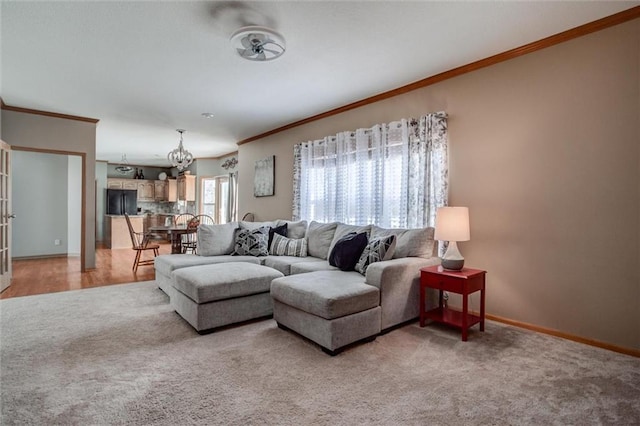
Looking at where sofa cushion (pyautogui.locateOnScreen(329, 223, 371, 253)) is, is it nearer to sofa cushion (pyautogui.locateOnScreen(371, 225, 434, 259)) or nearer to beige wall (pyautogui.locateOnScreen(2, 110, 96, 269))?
sofa cushion (pyautogui.locateOnScreen(371, 225, 434, 259))

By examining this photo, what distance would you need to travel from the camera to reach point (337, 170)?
4805 millimetres

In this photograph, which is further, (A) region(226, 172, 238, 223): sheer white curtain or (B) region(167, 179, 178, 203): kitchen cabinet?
(B) region(167, 179, 178, 203): kitchen cabinet

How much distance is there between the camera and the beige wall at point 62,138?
502 cm

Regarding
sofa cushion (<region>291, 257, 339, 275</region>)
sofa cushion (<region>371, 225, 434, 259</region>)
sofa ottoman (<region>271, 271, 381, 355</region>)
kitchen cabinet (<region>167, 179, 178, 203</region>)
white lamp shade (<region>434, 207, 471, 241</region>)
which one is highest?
kitchen cabinet (<region>167, 179, 178, 203</region>)

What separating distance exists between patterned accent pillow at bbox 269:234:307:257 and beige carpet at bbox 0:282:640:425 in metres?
1.39

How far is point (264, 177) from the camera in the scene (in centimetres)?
657

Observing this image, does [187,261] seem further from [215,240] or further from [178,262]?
[215,240]

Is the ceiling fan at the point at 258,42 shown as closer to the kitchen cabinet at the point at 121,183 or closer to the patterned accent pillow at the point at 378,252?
the patterned accent pillow at the point at 378,252

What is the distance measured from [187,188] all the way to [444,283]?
889 centimetres

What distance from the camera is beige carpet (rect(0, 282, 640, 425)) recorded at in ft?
5.75

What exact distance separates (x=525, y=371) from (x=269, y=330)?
1.97m

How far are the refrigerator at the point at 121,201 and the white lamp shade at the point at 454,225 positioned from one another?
9689 millimetres

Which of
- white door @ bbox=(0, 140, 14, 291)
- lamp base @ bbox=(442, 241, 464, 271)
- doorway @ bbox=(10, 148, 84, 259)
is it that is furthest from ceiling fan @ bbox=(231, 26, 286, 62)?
doorway @ bbox=(10, 148, 84, 259)

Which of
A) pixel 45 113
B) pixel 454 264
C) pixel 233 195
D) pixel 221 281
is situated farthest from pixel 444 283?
pixel 233 195
